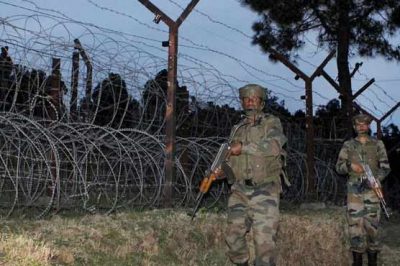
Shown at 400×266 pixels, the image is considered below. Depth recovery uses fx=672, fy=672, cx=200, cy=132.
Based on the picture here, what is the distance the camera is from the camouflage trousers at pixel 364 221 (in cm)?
623

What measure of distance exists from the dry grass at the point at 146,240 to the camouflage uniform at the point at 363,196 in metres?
0.43

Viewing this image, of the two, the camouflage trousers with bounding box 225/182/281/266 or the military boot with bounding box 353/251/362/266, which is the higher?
the camouflage trousers with bounding box 225/182/281/266

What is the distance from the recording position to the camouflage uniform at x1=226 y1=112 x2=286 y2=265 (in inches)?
185

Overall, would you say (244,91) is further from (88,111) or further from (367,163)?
(367,163)

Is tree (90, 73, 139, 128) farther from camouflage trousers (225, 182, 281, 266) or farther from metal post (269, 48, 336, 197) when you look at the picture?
metal post (269, 48, 336, 197)

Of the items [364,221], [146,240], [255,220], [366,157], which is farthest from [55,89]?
[364,221]

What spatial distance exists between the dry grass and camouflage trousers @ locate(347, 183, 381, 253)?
16.3 inches

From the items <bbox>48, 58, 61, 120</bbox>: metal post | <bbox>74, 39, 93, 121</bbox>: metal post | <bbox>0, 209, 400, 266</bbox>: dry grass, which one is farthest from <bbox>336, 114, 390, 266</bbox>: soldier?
<bbox>48, 58, 61, 120</bbox>: metal post

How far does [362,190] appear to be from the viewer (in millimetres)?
6293

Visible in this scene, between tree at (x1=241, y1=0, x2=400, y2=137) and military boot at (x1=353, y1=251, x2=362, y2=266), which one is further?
tree at (x1=241, y1=0, x2=400, y2=137)

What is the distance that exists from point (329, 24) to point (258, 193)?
928 centimetres

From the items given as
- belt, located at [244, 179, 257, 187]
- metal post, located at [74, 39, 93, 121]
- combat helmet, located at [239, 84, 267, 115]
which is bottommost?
belt, located at [244, 179, 257, 187]

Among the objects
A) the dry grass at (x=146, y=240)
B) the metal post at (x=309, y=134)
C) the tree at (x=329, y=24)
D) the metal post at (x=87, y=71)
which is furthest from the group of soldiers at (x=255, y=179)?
the tree at (x=329, y=24)

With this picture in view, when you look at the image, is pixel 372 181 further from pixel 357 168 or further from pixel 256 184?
pixel 256 184
